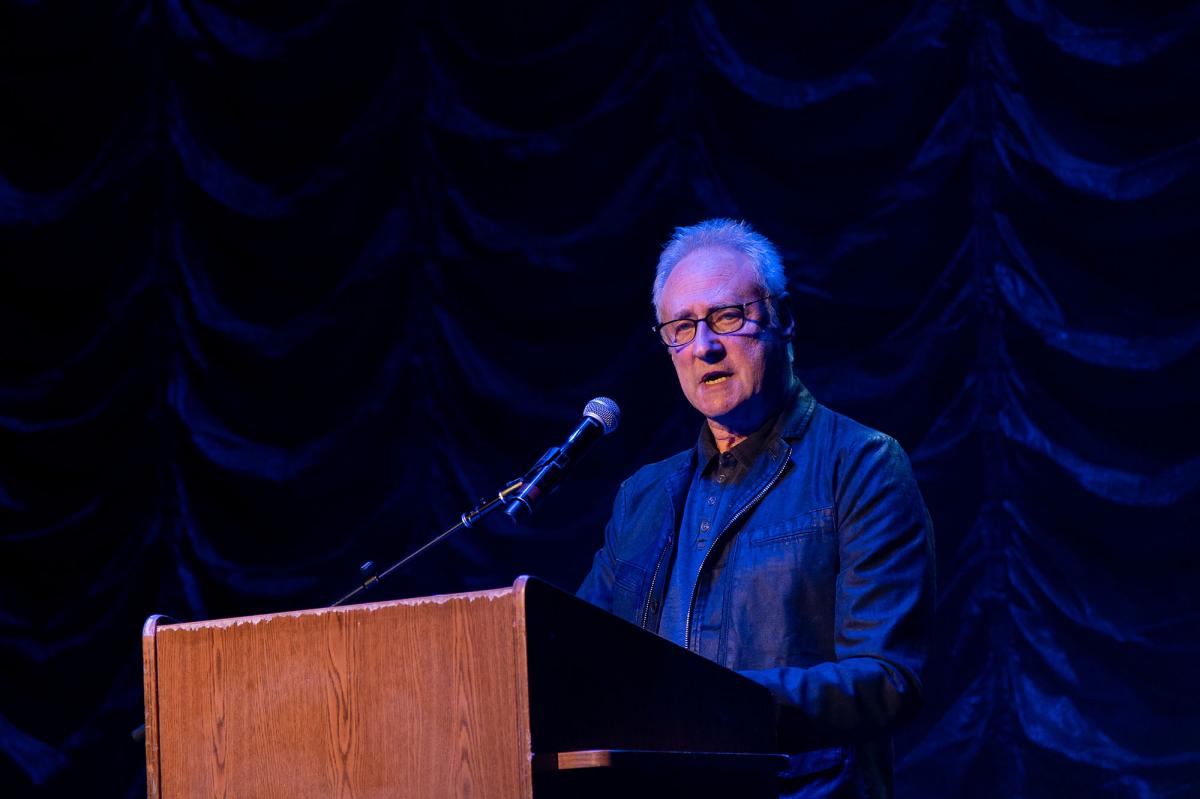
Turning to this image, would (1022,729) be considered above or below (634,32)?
below

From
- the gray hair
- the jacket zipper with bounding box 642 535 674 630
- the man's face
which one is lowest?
the jacket zipper with bounding box 642 535 674 630

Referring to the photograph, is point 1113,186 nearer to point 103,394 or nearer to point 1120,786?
point 1120,786

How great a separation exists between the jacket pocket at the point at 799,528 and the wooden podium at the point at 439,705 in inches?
27.7

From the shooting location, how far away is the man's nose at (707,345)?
104 inches

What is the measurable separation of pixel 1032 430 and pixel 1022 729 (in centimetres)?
83

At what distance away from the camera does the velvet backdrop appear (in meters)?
3.56

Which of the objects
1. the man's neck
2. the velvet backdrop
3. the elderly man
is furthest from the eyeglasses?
the velvet backdrop

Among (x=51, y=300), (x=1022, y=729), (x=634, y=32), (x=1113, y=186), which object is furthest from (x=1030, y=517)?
(x=51, y=300)

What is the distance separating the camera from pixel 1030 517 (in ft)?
11.9

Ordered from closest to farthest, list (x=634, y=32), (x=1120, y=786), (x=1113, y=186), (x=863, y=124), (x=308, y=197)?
(x=1120, y=786) → (x=1113, y=186) → (x=863, y=124) → (x=634, y=32) → (x=308, y=197)

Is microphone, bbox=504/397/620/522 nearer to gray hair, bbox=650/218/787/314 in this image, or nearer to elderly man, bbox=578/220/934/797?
elderly man, bbox=578/220/934/797

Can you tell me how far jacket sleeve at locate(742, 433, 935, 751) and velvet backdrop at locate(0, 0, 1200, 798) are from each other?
140 centimetres

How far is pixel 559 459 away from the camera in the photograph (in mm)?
2252

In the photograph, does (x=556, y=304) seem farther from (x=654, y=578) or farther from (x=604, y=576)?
(x=654, y=578)
